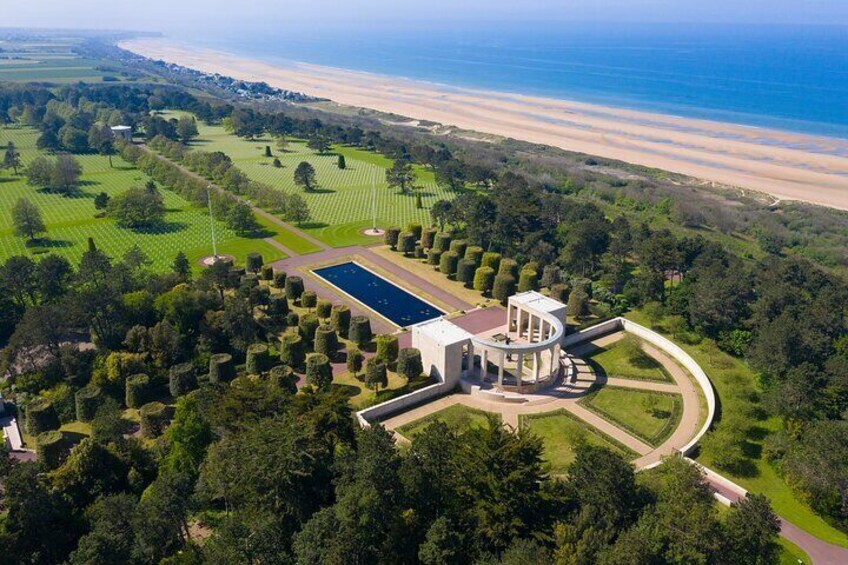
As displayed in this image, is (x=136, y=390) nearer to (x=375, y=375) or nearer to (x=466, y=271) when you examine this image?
(x=375, y=375)

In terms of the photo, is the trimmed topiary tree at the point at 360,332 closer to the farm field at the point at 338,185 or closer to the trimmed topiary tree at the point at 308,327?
the trimmed topiary tree at the point at 308,327

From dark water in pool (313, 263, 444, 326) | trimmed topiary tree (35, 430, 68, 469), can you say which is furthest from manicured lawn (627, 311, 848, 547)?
trimmed topiary tree (35, 430, 68, 469)

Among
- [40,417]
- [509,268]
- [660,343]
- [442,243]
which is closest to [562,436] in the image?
[660,343]

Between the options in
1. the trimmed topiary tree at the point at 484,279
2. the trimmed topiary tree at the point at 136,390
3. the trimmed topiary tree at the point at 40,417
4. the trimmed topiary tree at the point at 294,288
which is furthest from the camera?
the trimmed topiary tree at the point at 484,279

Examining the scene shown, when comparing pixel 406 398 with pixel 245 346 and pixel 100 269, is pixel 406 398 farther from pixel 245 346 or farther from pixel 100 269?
pixel 100 269

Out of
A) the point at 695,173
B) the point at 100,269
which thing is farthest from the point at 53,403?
the point at 695,173

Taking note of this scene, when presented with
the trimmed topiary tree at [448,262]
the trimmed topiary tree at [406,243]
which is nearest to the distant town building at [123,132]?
the trimmed topiary tree at [406,243]
